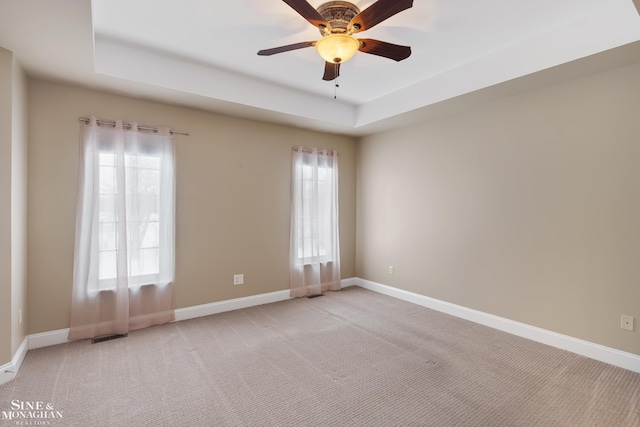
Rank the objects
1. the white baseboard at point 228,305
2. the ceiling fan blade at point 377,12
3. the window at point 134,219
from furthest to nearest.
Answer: the white baseboard at point 228,305
the window at point 134,219
the ceiling fan blade at point 377,12

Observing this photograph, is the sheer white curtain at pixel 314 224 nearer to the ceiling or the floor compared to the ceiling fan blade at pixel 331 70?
nearer to the floor

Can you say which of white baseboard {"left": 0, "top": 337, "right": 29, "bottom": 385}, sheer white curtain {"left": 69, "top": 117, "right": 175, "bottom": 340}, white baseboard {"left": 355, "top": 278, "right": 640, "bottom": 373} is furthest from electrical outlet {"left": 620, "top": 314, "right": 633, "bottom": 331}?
white baseboard {"left": 0, "top": 337, "right": 29, "bottom": 385}

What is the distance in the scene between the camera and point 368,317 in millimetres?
3725

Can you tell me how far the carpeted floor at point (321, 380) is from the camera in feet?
6.48

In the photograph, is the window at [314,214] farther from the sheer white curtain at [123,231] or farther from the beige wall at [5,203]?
the beige wall at [5,203]

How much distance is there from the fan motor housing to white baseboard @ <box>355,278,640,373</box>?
10.6 feet

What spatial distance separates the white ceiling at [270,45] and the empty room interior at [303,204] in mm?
21

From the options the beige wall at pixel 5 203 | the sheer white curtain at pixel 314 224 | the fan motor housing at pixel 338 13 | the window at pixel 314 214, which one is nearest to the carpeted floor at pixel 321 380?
the beige wall at pixel 5 203

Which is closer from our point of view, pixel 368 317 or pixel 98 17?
pixel 98 17

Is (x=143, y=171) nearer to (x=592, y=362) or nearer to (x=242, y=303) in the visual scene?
(x=242, y=303)

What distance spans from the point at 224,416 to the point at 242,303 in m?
2.12

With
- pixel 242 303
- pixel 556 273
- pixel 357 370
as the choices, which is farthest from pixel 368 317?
pixel 556 273

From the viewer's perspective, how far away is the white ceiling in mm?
2217

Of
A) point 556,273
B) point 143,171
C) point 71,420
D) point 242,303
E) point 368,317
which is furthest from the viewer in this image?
point 242,303
